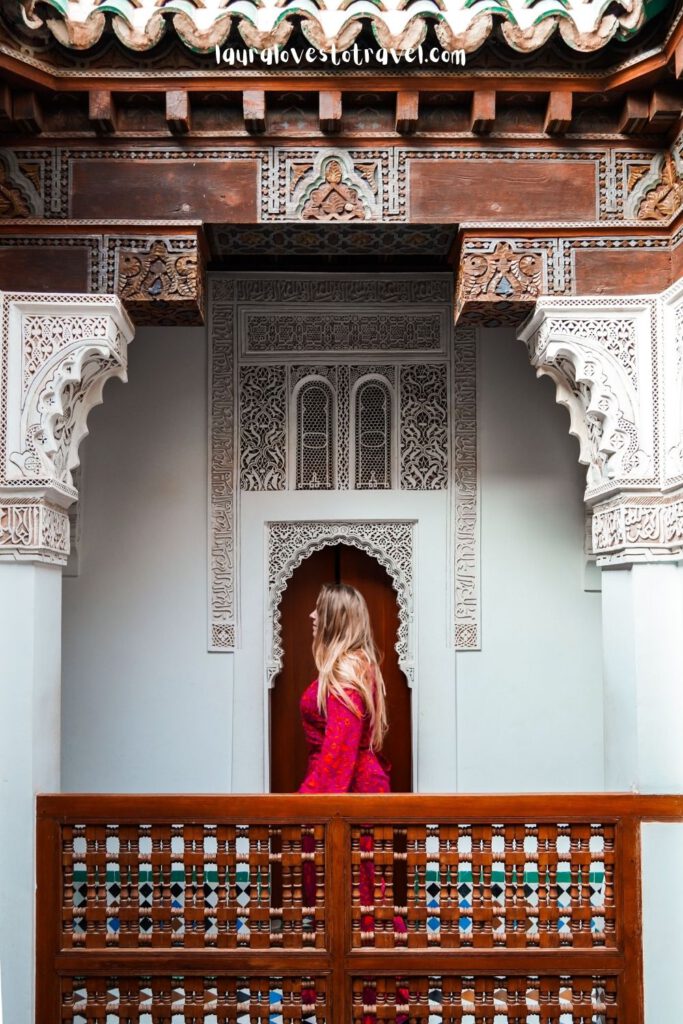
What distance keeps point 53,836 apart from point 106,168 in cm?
200

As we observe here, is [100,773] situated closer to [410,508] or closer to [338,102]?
[410,508]

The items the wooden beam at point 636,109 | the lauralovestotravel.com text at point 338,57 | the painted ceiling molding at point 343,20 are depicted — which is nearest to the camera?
the painted ceiling molding at point 343,20

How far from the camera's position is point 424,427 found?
4293mm

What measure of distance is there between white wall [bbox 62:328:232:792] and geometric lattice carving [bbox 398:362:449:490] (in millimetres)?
838

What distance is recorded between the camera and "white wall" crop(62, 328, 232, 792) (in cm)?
419

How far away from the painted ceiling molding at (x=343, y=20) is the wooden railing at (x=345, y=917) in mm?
2143

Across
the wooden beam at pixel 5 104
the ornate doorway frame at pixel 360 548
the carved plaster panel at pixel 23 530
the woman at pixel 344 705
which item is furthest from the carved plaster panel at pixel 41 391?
the ornate doorway frame at pixel 360 548

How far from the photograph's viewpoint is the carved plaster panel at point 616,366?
311 cm

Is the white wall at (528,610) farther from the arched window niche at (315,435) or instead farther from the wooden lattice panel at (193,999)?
the wooden lattice panel at (193,999)

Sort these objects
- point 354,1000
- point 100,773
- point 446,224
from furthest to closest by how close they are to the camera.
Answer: point 100,773 → point 446,224 → point 354,1000

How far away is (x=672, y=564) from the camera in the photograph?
3.12 metres

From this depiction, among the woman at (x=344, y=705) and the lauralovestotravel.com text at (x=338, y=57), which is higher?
the lauralovestotravel.com text at (x=338, y=57)

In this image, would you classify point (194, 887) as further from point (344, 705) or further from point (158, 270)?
point (158, 270)

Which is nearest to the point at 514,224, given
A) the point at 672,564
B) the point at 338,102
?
the point at 338,102
